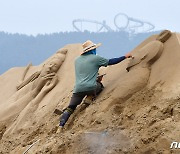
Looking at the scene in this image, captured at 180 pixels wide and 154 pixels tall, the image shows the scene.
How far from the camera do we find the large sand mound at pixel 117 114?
14.0 feet

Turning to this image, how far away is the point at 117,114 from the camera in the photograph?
16.2 ft

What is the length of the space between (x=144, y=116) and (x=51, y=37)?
45.6 m

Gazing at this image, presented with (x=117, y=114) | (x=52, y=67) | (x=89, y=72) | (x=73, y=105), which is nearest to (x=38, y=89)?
(x=52, y=67)

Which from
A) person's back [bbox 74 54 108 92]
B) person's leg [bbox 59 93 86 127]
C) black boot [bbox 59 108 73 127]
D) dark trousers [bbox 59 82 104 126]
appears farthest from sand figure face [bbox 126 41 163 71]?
black boot [bbox 59 108 73 127]

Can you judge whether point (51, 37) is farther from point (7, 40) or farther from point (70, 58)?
point (70, 58)

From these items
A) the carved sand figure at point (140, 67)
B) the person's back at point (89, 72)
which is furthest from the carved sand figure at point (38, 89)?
the carved sand figure at point (140, 67)

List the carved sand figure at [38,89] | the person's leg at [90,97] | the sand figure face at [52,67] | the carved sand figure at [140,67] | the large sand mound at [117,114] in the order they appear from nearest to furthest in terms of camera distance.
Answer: the large sand mound at [117,114] < the carved sand figure at [140,67] < the person's leg at [90,97] < the carved sand figure at [38,89] < the sand figure face at [52,67]

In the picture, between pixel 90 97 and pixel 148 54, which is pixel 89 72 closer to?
pixel 90 97

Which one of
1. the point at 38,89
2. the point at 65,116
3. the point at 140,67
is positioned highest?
the point at 140,67

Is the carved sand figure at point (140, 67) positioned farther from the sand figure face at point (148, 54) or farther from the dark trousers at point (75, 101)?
the dark trousers at point (75, 101)

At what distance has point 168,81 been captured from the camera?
488 centimetres

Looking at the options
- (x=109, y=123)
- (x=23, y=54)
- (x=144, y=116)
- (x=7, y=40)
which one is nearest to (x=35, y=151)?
(x=109, y=123)

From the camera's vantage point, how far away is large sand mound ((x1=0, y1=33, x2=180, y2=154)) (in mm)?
4281

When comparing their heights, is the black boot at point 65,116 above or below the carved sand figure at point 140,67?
below
